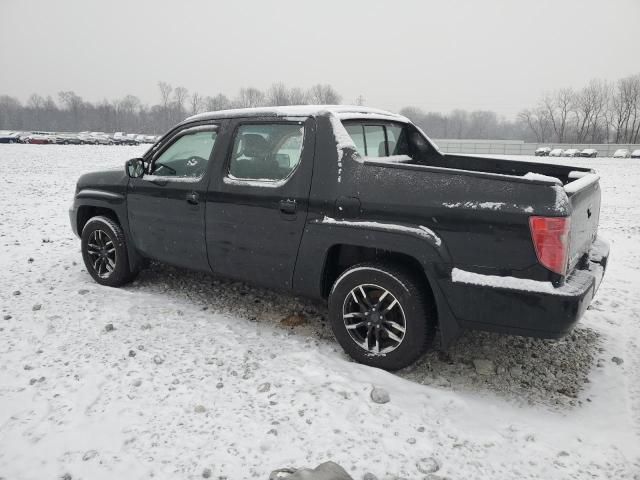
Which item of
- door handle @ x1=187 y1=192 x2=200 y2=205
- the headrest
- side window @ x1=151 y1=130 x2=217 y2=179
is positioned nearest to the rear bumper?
the headrest

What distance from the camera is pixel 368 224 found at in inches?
129

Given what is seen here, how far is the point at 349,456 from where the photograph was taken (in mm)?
2535

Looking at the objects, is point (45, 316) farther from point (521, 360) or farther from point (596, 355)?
point (596, 355)

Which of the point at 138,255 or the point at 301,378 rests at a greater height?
the point at 138,255

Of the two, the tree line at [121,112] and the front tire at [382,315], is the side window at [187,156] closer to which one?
the front tire at [382,315]

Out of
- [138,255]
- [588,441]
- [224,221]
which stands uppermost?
[224,221]

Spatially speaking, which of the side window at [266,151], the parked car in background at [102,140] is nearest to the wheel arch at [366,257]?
the side window at [266,151]

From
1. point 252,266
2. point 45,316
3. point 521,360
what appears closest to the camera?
point 521,360

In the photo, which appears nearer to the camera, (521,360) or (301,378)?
(301,378)

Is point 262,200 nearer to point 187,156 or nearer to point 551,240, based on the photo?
point 187,156

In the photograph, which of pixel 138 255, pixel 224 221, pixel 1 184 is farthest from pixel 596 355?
pixel 1 184

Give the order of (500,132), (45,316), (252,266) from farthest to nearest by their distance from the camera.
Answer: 1. (500,132)
2. (45,316)
3. (252,266)

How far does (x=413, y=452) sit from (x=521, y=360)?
1.54 metres

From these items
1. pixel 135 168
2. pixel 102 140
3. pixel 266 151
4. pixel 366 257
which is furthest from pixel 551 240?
pixel 102 140
